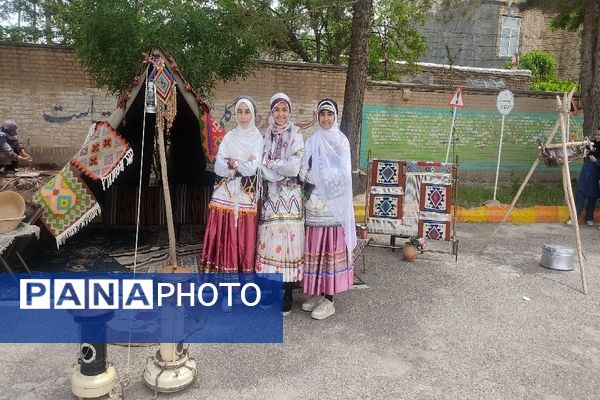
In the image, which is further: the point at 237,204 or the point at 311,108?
the point at 311,108

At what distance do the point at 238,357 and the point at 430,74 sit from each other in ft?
40.3

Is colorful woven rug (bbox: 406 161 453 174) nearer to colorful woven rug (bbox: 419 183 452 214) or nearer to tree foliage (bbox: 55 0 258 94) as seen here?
colorful woven rug (bbox: 419 183 452 214)

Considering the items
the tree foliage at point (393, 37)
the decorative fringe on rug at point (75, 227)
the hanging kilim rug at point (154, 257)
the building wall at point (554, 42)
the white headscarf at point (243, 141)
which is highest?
the building wall at point (554, 42)

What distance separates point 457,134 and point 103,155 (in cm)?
863

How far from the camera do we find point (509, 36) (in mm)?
19891

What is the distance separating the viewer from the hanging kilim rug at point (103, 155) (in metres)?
4.62

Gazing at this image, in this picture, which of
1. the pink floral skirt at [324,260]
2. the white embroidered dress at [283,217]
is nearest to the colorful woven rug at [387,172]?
the pink floral skirt at [324,260]

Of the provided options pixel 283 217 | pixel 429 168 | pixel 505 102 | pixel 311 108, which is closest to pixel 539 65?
pixel 505 102

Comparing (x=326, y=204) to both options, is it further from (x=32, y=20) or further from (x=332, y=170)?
(x=32, y=20)

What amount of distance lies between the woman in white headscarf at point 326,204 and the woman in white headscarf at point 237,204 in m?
0.46

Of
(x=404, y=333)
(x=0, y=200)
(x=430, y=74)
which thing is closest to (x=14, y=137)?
(x=0, y=200)

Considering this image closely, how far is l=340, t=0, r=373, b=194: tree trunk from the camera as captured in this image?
25.8 ft

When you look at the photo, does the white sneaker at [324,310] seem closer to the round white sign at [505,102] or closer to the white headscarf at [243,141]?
the white headscarf at [243,141]

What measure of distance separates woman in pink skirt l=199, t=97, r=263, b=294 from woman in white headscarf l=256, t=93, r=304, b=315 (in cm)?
10
